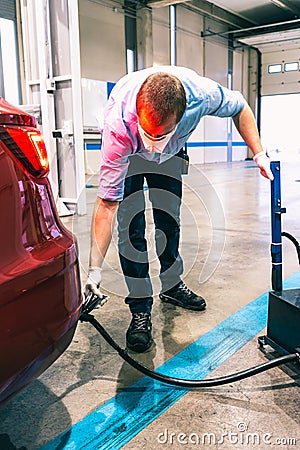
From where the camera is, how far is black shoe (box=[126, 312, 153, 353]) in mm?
1812

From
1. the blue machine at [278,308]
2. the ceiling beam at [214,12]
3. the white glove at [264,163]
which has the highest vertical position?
the ceiling beam at [214,12]

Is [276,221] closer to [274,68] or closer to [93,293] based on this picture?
[93,293]

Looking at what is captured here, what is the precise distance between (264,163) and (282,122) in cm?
1721

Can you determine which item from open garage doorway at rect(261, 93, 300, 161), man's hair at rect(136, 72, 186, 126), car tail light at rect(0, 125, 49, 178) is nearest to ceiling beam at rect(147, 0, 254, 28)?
open garage doorway at rect(261, 93, 300, 161)

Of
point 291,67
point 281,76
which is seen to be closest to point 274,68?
point 281,76

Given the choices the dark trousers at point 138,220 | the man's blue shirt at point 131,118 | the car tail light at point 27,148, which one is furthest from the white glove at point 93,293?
the car tail light at point 27,148

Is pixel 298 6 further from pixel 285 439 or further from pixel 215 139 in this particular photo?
pixel 285 439

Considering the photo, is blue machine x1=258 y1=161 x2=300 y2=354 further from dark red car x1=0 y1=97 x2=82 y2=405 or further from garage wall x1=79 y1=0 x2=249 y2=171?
garage wall x1=79 y1=0 x2=249 y2=171

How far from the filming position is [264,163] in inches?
71.4

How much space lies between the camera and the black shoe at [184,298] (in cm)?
225

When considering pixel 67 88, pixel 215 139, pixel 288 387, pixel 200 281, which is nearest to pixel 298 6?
pixel 215 139

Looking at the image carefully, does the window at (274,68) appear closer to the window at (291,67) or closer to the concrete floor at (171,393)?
the window at (291,67)

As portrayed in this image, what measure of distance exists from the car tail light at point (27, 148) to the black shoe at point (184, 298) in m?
1.39

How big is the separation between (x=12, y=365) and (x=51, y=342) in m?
0.14
